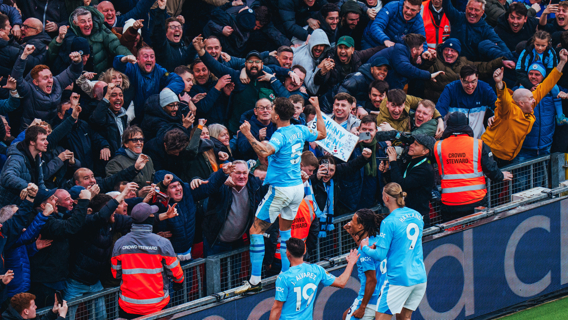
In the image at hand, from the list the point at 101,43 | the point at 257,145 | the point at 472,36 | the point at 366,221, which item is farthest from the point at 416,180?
the point at 101,43

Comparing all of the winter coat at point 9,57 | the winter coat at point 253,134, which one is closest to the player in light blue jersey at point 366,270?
the winter coat at point 253,134

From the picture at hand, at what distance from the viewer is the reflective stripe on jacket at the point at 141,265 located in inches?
275

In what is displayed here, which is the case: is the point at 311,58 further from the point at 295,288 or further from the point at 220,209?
the point at 295,288

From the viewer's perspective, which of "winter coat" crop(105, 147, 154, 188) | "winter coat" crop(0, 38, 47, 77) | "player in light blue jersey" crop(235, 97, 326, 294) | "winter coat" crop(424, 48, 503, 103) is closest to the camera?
"player in light blue jersey" crop(235, 97, 326, 294)

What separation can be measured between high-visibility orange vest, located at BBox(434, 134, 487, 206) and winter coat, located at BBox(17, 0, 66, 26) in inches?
235

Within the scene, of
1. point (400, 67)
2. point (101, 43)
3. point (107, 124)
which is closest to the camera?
point (107, 124)

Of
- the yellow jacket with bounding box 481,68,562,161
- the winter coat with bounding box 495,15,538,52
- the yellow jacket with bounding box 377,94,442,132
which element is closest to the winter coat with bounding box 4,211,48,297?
the yellow jacket with bounding box 377,94,442,132

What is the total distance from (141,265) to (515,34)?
8.33 m

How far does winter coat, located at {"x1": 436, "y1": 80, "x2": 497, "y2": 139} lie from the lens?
1010 centimetres

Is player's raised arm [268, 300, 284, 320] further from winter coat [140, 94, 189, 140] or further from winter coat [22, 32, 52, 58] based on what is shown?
winter coat [22, 32, 52, 58]

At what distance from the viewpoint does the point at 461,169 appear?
8.58 meters

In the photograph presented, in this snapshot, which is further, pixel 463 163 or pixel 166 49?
pixel 166 49

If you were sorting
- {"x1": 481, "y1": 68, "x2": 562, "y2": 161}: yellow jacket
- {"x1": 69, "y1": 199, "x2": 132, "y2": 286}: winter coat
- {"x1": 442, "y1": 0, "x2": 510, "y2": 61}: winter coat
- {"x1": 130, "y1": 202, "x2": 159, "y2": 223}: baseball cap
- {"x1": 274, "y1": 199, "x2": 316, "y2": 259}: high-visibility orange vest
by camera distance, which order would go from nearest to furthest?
1. {"x1": 130, "y1": 202, "x2": 159, "y2": 223}: baseball cap
2. {"x1": 69, "y1": 199, "x2": 132, "y2": 286}: winter coat
3. {"x1": 274, "y1": 199, "x2": 316, "y2": 259}: high-visibility orange vest
4. {"x1": 481, "y1": 68, "x2": 562, "y2": 161}: yellow jacket
5. {"x1": 442, "y1": 0, "x2": 510, "y2": 61}: winter coat

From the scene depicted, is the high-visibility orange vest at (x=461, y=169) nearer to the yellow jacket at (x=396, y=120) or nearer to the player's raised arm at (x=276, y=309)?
the yellow jacket at (x=396, y=120)
